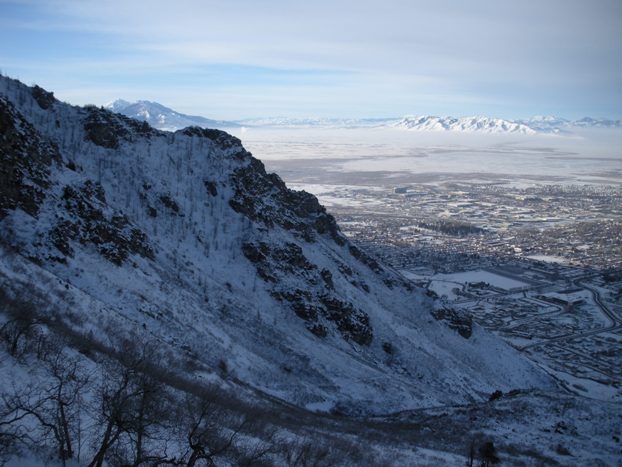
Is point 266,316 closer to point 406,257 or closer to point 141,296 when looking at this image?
point 141,296

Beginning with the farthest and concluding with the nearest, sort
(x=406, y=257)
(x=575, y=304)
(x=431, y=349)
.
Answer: (x=406, y=257), (x=575, y=304), (x=431, y=349)

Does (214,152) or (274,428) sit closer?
(274,428)

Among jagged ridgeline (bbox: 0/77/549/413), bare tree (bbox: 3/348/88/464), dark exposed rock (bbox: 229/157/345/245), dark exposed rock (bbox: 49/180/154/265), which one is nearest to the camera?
bare tree (bbox: 3/348/88/464)

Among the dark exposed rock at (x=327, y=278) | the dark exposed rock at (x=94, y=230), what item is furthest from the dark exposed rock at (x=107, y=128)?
the dark exposed rock at (x=327, y=278)

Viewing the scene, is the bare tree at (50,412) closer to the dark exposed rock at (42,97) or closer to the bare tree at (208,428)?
the bare tree at (208,428)

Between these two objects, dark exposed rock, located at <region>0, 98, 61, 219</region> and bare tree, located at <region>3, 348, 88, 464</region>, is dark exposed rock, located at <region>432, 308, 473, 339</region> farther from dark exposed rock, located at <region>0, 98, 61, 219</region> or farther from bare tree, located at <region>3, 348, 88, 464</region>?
bare tree, located at <region>3, 348, 88, 464</region>

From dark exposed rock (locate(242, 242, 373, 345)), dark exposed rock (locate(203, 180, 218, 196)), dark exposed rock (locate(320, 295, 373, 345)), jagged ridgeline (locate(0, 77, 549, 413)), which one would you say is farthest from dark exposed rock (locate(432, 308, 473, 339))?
dark exposed rock (locate(203, 180, 218, 196))

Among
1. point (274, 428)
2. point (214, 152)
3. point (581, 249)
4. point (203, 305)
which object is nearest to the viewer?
point (274, 428)

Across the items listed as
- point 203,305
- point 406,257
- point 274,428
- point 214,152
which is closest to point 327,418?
point 274,428
